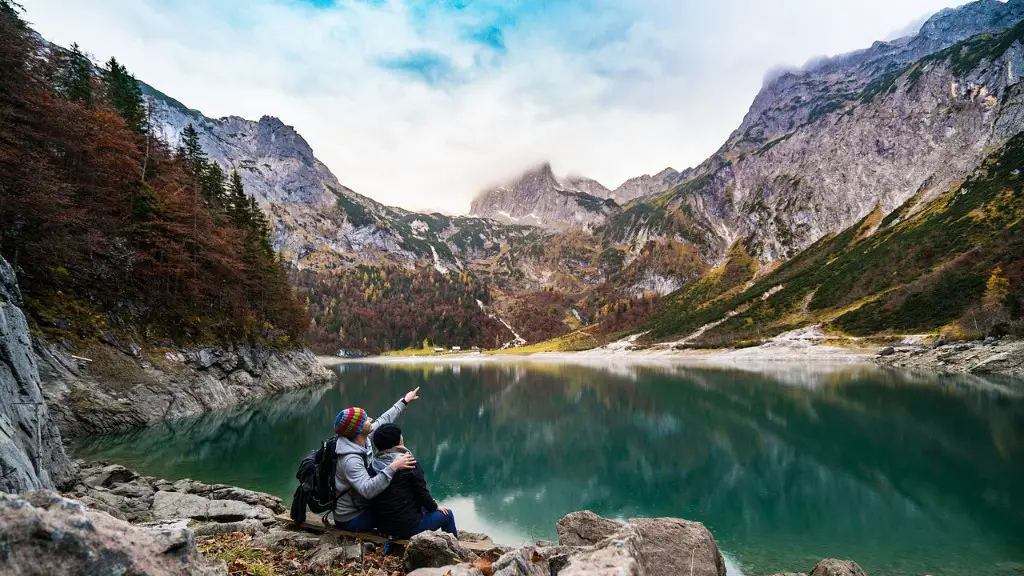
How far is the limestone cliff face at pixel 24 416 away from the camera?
8.42 m

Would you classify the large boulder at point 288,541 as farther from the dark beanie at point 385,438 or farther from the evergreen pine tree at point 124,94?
the evergreen pine tree at point 124,94

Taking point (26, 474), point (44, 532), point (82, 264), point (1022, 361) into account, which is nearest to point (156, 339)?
point (82, 264)

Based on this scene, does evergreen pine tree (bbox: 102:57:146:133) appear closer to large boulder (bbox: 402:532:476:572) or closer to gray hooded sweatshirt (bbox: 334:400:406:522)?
gray hooded sweatshirt (bbox: 334:400:406:522)

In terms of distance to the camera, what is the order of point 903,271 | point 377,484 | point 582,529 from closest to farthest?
point 377,484, point 582,529, point 903,271

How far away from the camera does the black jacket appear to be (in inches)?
296

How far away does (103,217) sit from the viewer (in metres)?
31.6

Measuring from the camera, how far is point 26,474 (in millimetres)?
7602

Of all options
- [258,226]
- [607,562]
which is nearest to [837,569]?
[607,562]

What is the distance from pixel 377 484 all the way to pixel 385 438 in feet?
2.44

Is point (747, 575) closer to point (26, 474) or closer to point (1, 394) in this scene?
point (26, 474)

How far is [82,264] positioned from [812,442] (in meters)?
49.5

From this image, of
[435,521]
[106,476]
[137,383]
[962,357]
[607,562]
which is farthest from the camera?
[962,357]

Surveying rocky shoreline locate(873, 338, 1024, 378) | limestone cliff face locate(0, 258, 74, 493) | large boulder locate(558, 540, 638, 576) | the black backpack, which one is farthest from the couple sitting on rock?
rocky shoreline locate(873, 338, 1024, 378)

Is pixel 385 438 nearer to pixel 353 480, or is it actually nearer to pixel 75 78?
pixel 353 480
